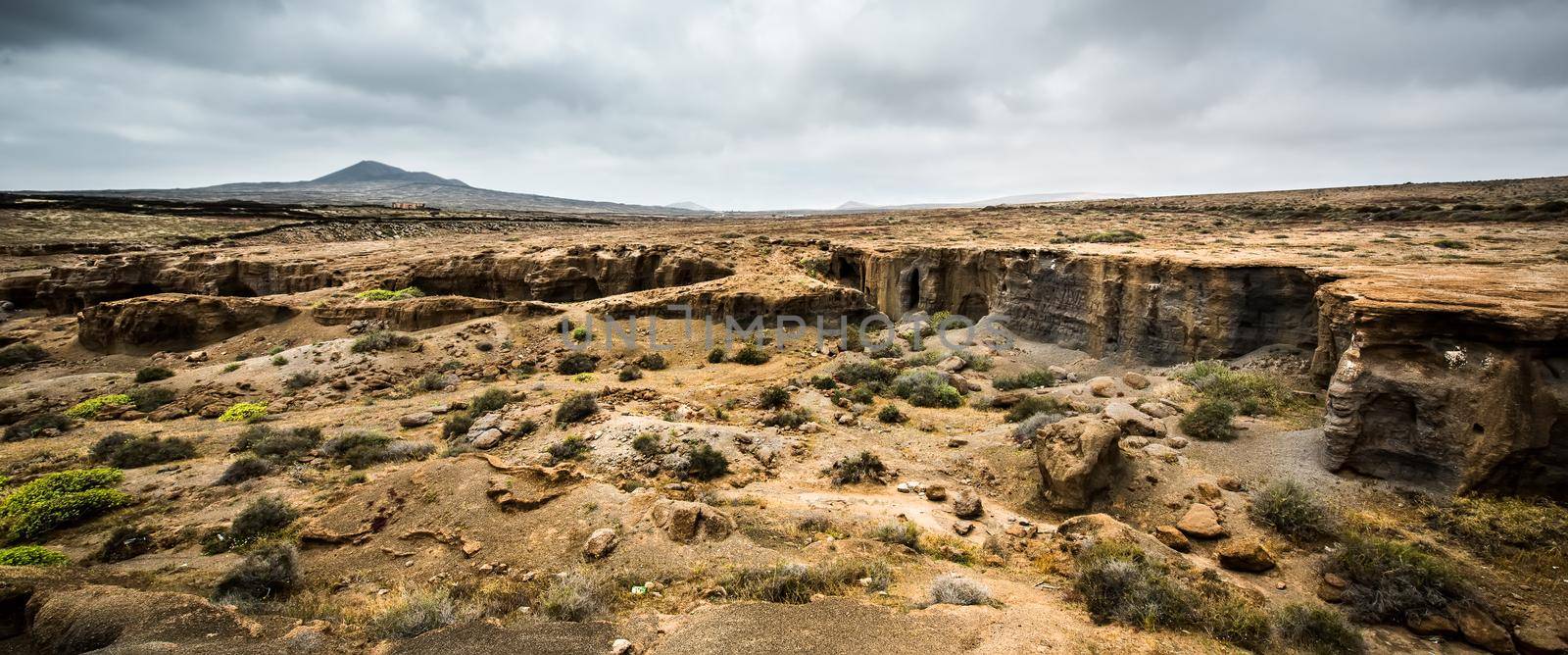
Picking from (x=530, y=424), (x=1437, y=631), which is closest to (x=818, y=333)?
(x=530, y=424)

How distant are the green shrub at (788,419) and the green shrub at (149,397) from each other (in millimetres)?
17639

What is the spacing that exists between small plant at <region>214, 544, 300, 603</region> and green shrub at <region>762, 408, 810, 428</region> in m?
9.49

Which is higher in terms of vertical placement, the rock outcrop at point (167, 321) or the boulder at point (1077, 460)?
the rock outcrop at point (167, 321)

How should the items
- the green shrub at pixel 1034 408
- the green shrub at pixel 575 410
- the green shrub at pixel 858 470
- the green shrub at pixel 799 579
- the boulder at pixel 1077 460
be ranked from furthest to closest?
the green shrub at pixel 1034 408 → the green shrub at pixel 575 410 → the green shrub at pixel 858 470 → the boulder at pixel 1077 460 → the green shrub at pixel 799 579

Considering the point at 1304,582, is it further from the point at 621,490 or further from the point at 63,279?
the point at 63,279

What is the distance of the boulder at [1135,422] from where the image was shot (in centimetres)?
1220

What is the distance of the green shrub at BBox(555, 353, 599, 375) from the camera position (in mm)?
19156

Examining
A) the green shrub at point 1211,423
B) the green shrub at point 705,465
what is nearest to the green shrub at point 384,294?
the green shrub at point 705,465

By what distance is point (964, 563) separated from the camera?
805 cm

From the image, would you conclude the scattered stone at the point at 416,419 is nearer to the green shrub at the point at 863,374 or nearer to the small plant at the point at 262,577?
the small plant at the point at 262,577

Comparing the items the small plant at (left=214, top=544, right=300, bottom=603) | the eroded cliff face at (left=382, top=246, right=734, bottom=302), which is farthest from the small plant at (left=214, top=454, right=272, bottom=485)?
the eroded cliff face at (left=382, top=246, right=734, bottom=302)

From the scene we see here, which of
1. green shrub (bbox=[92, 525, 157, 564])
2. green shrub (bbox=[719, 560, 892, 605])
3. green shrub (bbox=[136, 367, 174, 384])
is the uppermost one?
green shrub (bbox=[136, 367, 174, 384])

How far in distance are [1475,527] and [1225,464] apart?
10.1 ft

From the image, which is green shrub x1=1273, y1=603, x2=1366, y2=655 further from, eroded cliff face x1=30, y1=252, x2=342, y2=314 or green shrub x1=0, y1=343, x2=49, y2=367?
green shrub x1=0, y1=343, x2=49, y2=367
